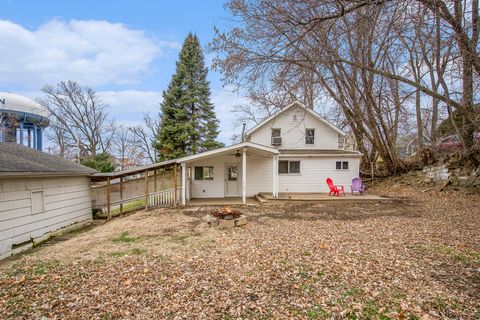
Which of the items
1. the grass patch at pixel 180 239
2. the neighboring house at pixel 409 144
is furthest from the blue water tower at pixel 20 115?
the neighboring house at pixel 409 144

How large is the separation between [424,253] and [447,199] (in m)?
8.08

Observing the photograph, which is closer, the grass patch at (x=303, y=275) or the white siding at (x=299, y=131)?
the grass patch at (x=303, y=275)

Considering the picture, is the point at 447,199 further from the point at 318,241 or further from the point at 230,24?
the point at 230,24

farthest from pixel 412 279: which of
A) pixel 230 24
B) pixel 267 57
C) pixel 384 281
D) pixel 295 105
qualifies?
pixel 295 105

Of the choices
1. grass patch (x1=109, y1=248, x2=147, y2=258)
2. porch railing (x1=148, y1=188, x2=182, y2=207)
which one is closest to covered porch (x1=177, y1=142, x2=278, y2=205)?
porch railing (x1=148, y1=188, x2=182, y2=207)

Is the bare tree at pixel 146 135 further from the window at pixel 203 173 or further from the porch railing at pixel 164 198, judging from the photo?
the porch railing at pixel 164 198

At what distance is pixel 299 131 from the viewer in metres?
16.5

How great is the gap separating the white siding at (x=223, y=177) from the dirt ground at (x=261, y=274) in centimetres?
687

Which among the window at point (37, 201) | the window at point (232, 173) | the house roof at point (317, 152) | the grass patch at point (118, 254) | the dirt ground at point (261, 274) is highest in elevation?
the house roof at point (317, 152)

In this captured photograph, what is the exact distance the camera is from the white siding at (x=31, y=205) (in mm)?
7035

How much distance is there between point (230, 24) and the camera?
298 inches

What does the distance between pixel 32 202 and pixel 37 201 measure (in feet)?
0.98

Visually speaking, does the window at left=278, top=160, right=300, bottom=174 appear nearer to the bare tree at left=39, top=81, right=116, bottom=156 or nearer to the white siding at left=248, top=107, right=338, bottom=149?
the white siding at left=248, top=107, right=338, bottom=149

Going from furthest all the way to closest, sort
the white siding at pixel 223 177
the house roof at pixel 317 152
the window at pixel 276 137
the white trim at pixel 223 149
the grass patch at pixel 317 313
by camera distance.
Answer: the window at pixel 276 137
the house roof at pixel 317 152
the white siding at pixel 223 177
the white trim at pixel 223 149
the grass patch at pixel 317 313
